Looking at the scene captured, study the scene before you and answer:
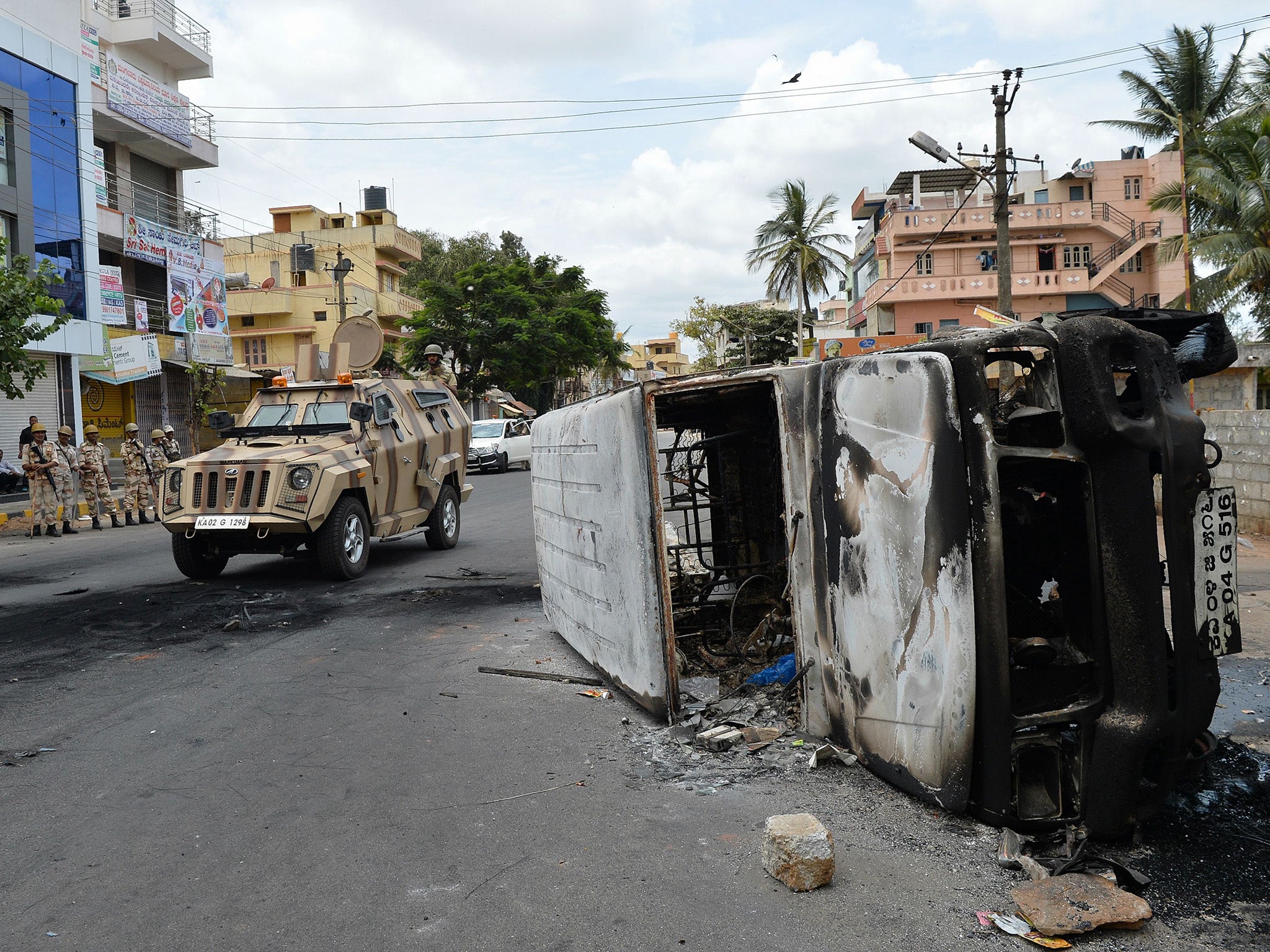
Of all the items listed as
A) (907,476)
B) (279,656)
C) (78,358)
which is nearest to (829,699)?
(907,476)

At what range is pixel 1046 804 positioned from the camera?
3.33 metres

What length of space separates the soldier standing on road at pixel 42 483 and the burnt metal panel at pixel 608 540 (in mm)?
11706

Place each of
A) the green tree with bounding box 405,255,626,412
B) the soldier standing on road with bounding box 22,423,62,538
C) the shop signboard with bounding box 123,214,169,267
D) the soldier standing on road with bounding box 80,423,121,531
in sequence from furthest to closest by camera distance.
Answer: the green tree with bounding box 405,255,626,412, the shop signboard with bounding box 123,214,169,267, the soldier standing on road with bounding box 80,423,121,531, the soldier standing on road with bounding box 22,423,62,538

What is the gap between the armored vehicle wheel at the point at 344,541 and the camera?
30.3 feet

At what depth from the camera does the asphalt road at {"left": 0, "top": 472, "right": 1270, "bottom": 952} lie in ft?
9.39

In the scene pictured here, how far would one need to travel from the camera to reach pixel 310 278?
4953 cm

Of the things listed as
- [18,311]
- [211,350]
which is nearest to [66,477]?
[18,311]

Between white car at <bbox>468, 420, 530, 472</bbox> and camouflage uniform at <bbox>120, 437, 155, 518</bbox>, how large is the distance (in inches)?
448

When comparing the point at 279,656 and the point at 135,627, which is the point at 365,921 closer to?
the point at 279,656

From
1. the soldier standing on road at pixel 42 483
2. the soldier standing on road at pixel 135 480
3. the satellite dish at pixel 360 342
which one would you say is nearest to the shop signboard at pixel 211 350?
the soldier standing on road at pixel 135 480

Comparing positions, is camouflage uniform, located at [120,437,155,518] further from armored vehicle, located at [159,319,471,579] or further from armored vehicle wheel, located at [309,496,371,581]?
armored vehicle wheel, located at [309,496,371,581]

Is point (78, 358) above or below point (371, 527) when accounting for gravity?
above

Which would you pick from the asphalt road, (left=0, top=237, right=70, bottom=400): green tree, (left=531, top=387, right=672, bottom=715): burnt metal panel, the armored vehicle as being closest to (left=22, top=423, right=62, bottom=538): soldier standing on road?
(left=0, top=237, right=70, bottom=400): green tree

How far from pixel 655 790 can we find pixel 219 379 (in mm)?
27562
